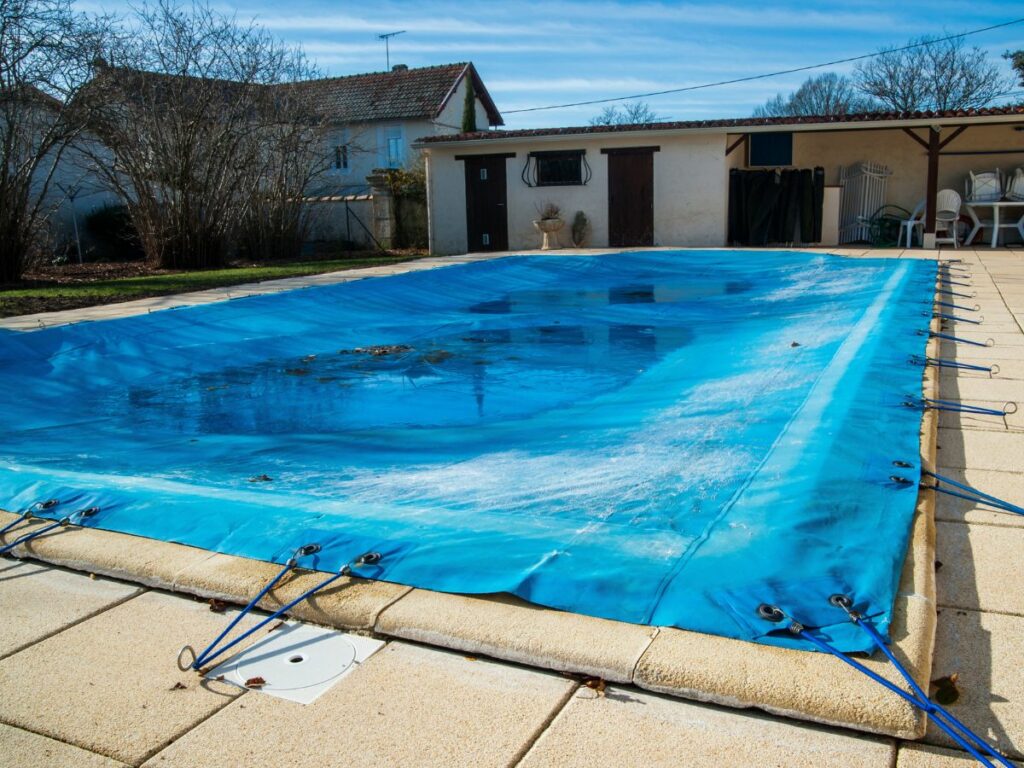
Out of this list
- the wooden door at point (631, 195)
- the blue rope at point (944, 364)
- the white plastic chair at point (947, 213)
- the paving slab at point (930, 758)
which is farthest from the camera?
the wooden door at point (631, 195)

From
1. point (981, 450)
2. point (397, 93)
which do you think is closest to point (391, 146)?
point (397, 93)

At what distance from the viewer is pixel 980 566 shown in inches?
94.5

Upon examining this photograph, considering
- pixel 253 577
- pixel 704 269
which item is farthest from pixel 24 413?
pixel 704 269

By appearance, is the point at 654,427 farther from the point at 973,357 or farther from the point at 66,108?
the point at 66,108

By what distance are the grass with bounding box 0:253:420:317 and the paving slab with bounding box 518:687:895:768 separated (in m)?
8.32

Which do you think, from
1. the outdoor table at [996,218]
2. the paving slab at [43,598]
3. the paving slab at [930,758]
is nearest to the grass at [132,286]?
the paving slab at [43,598]

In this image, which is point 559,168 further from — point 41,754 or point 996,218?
point 41,754

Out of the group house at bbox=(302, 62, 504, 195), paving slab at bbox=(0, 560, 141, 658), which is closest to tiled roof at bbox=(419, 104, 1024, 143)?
house at bbox=(302, 62, 504, 195)

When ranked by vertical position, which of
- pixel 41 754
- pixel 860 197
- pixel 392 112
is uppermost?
pixel 392 112

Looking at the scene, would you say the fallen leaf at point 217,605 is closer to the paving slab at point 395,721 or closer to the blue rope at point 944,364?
the paving slab at point 395,721

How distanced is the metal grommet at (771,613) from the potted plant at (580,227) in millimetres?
14708

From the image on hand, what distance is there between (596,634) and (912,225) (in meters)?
14.8

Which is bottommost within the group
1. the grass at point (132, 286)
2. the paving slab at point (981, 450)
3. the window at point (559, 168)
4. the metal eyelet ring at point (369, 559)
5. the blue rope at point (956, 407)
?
the paving slab at point (981, 450)

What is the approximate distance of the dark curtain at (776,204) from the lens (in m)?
15.6
